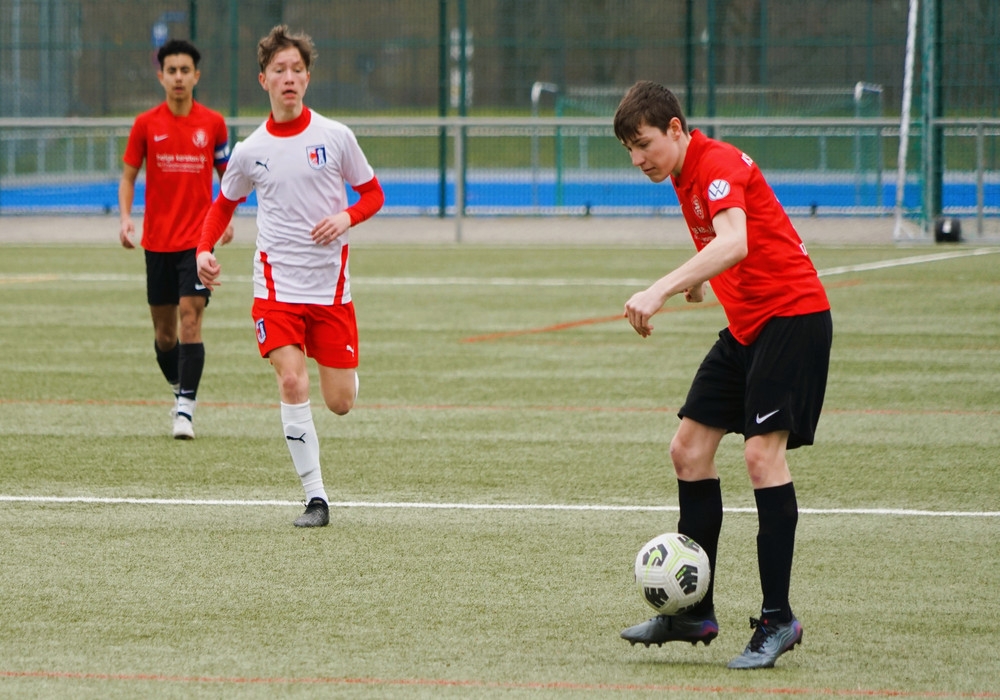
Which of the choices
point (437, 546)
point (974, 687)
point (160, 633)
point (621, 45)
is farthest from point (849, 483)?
point (621, 45)

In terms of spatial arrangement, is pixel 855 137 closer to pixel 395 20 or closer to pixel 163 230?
pixel 395 20

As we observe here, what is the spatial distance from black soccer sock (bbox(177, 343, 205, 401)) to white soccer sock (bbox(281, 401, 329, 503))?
215cm

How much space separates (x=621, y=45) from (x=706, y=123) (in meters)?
5.42

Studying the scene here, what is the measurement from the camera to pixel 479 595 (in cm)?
561

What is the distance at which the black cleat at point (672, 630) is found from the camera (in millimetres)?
4977

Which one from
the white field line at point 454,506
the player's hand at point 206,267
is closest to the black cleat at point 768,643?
the white field line at point 454,506

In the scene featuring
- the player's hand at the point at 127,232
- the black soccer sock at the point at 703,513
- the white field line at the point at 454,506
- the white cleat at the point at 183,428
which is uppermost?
the player's hand at the point at 127,232

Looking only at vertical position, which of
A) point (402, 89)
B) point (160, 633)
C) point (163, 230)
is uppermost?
point (402, 89)

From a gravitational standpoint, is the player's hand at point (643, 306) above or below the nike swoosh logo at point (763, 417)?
above

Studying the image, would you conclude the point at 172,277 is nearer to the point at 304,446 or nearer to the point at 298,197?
the point at 298,197

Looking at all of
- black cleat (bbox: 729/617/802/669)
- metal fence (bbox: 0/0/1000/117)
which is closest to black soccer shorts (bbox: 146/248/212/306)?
black cleat (bbox: 729/617/802/669)

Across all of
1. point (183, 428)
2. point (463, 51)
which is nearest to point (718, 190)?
point (183, 428)

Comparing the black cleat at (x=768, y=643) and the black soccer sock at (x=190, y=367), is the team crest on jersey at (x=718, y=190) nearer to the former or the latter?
the black cleat at (x=768, y=643)

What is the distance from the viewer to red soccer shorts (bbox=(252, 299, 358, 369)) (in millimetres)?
6852
